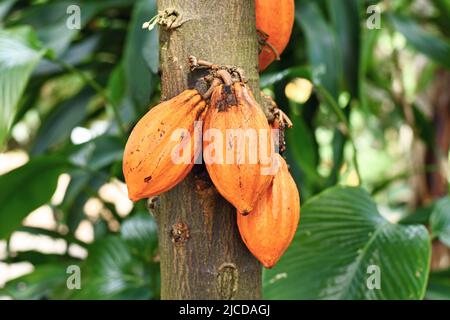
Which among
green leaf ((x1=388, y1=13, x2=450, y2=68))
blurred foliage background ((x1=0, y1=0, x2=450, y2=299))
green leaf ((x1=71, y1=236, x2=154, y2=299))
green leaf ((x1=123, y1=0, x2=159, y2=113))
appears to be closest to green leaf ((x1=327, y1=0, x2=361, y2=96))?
blurred foliage background ((x1=0, y1=0, x2=450, y2=299))

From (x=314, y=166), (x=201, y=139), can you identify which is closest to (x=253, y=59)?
(x=201, y=139)

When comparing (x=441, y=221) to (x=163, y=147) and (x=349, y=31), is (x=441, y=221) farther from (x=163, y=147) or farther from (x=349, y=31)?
(x=163, y=147)

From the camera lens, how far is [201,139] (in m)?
0.38

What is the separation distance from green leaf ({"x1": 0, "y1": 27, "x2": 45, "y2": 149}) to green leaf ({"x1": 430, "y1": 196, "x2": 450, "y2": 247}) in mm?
490

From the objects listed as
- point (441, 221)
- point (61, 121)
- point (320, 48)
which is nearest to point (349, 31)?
point (320, 48)

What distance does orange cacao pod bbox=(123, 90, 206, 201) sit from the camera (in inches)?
Result: 14.4

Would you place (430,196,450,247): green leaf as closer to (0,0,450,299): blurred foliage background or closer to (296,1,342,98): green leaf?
(0,0,450,299): blurred foliage background

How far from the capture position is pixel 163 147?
0.37 meters

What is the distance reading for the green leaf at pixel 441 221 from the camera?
747 millimetres

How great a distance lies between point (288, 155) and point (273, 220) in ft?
2.17

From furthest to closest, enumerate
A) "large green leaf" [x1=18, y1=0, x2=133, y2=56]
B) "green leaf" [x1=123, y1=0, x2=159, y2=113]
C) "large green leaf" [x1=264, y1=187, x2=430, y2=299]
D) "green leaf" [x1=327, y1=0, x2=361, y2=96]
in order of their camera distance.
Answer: "large green leaf" [x1=18, y1=0, x2=133, y2=56]
"green leaf" [x1=327, y1=0, x2=361, y2=96]
"green leaf" [x1=123, y1=0, x2=159, y2=113]
"large green leaf" [x1=264, y1=187, x2=430, y2=299]

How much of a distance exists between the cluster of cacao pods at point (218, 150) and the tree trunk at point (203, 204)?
0.02 meters

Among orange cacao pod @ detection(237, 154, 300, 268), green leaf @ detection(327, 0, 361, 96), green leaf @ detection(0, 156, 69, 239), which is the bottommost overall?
orange cacao pod @ detection(237, 154, 300, 268)
